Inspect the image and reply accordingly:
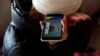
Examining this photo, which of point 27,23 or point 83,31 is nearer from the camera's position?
point 27,23

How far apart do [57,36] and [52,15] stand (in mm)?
85

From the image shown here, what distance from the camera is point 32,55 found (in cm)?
67

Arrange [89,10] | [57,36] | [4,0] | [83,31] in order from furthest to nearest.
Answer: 1. [89,10]
2. [4,0]
3. [83,31]
4. [57,36]

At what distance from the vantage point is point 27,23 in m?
0.64

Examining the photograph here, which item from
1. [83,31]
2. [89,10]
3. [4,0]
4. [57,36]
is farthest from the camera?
[89,10]

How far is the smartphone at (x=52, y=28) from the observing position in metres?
0.51

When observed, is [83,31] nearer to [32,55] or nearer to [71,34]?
[71,34]

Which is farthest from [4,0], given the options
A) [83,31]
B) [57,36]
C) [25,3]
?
[57,36]

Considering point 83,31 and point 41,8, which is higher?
point 41,8

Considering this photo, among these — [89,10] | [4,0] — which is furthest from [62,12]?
[89,10]

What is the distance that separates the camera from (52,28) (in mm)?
545

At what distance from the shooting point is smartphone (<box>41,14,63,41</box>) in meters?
0.51

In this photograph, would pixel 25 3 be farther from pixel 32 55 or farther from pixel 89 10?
pixel 89 10

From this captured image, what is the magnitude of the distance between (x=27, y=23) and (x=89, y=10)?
23.1 inches
